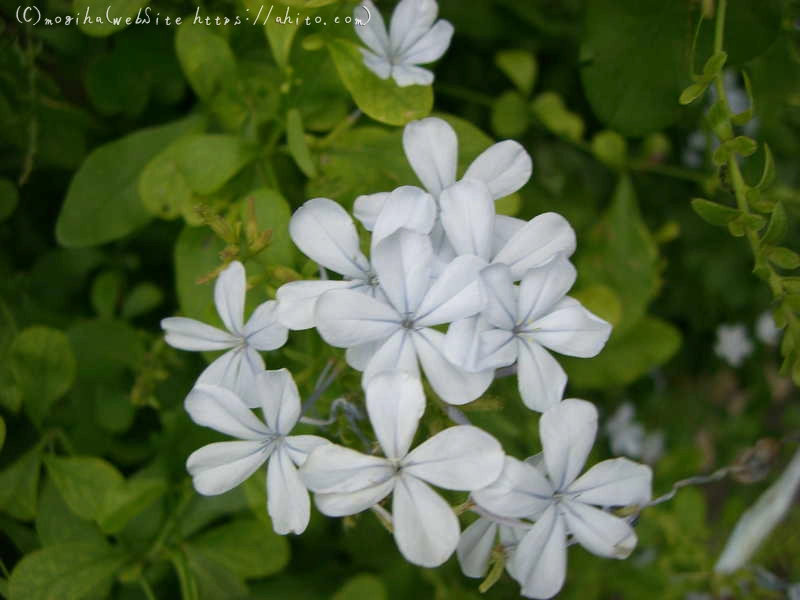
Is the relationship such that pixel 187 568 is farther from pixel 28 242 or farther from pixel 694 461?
pixel 694 461

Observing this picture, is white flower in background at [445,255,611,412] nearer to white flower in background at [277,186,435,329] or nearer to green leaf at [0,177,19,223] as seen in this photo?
white flower in background at [277,186,435,329]

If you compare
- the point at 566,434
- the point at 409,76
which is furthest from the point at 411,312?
the point at 409,76

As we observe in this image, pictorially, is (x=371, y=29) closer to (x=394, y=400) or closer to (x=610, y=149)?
(x=394, y=400)

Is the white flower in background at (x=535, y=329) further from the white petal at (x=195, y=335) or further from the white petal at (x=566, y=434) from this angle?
the white petal at (x=195, y=335)

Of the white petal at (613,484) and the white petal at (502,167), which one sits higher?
the white petal at (502,167)

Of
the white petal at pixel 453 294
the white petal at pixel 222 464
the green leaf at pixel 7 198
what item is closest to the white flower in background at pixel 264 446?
the white petal at pixel 222 464
